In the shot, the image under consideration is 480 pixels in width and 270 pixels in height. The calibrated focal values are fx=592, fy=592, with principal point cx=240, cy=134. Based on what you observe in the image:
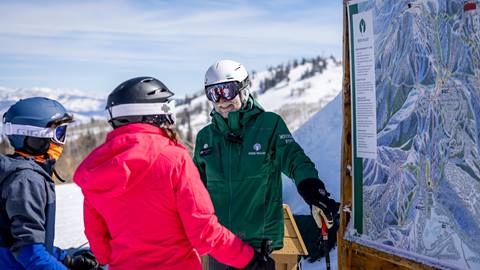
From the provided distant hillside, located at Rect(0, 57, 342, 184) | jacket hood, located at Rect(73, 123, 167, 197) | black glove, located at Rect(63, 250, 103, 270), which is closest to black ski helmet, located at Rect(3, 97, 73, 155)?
black glove, located at Rect(63, 250, 103, 270)

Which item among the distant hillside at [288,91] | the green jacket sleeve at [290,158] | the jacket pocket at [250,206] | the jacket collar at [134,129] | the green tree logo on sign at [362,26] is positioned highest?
the green tree logo on sign at [362,26]

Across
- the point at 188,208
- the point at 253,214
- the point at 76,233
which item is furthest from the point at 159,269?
the point at 76,233

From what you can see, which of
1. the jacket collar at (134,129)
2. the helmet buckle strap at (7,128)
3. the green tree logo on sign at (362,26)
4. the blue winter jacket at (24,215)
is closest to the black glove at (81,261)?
the blue winter jacket at (24,215)

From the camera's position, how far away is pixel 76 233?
9.67 meters

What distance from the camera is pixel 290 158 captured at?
358 centimetres

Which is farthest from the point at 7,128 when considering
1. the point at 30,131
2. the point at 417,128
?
the point at 417,128

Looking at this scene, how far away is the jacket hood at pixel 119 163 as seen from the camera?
238cm

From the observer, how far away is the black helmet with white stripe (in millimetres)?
2613

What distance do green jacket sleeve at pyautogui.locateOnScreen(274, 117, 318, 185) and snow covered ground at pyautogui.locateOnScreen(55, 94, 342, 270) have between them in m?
3.61

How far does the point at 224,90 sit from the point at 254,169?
21.7 inches

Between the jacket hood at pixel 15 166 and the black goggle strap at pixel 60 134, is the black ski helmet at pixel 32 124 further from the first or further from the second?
the jacket hood at pixel 15 166

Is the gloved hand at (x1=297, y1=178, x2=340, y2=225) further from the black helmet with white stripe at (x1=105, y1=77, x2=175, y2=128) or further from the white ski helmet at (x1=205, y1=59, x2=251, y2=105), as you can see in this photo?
the black helmet with white stripe at (x1=105, y1=77, x2=175, y2=128)

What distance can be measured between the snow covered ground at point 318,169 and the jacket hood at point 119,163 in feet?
15.8

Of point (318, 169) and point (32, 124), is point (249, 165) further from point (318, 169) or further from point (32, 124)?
point (318, 169)
